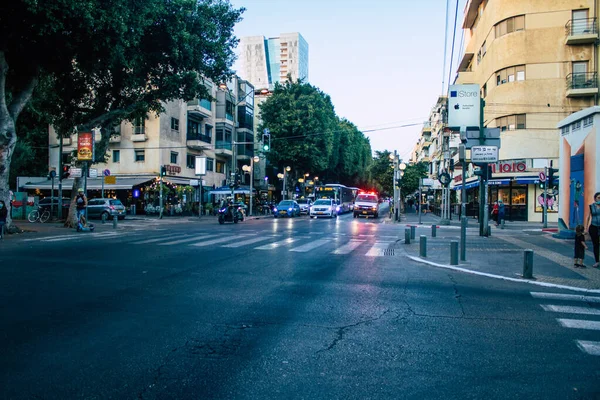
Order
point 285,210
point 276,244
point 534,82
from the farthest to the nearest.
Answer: point 285,210, point 534,82, point 276,244

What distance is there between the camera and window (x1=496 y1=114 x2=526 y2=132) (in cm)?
3450

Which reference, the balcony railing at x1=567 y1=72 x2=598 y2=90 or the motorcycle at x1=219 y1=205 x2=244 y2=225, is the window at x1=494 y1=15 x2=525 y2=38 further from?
the motorcycle at x1=219 y1=205 x2=244 y2=225

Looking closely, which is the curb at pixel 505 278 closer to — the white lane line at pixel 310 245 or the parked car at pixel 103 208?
the white lane line at pixel 310 245

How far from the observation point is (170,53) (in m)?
22.1

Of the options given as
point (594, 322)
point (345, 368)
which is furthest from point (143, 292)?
point (594, 322)

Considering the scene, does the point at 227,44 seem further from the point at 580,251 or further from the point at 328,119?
the point at 328,119

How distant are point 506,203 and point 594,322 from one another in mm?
31941

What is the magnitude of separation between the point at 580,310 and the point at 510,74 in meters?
32.0

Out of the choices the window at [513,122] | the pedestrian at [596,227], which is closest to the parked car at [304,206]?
the window at [513,122]

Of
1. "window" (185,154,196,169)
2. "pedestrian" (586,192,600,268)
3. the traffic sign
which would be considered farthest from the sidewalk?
"window" (185,154,196,169)

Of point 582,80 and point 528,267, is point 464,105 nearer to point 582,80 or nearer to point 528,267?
point 528,267

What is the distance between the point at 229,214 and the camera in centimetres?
2972

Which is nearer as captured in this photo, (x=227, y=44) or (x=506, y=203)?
(x=227, y=44)

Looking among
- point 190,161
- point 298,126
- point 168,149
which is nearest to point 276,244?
point 168,149
